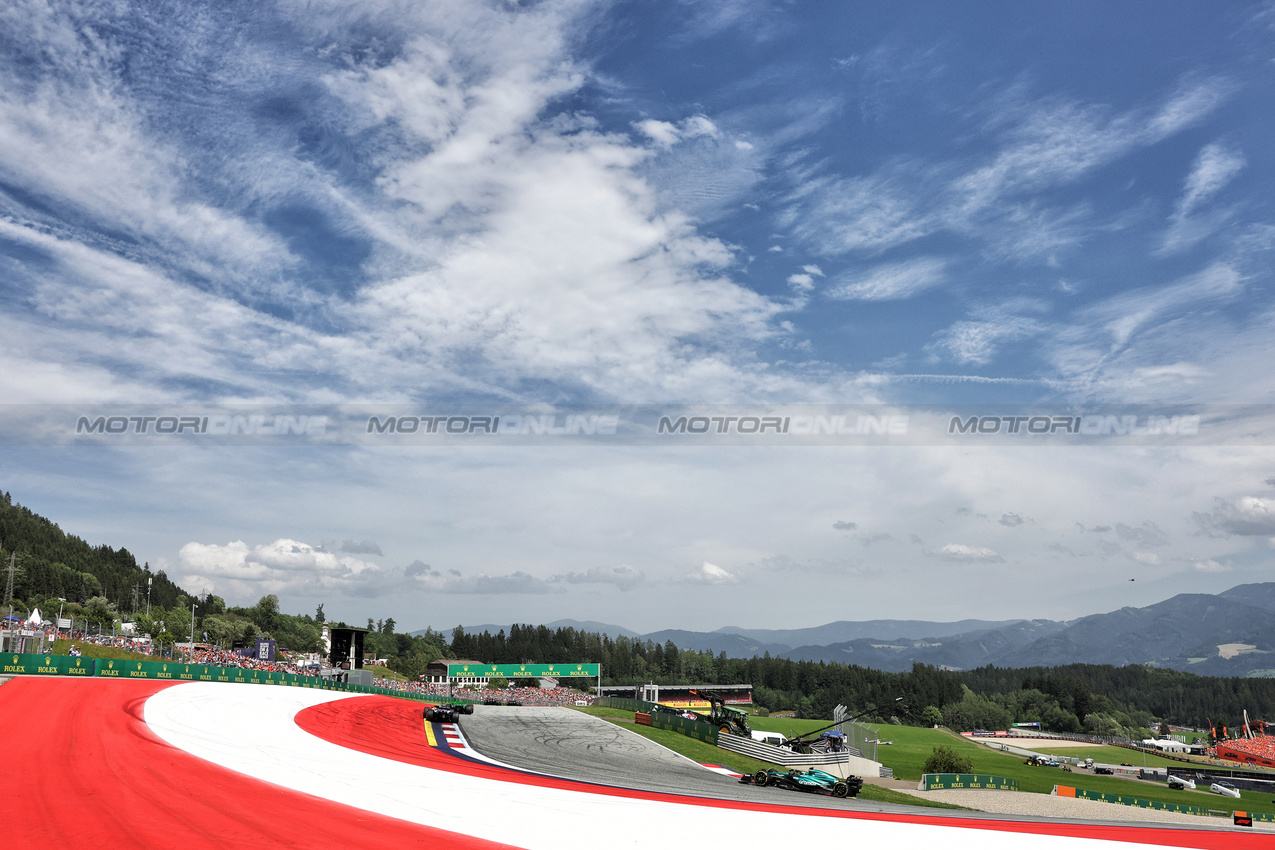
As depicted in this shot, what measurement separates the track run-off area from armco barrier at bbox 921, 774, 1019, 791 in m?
32.7

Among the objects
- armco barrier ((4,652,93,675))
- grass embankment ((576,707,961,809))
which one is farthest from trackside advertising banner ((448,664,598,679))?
armco barrier ((4,652,93,675))

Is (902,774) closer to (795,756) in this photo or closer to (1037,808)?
(1037,808)

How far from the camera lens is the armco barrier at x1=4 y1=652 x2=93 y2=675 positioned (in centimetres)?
5164

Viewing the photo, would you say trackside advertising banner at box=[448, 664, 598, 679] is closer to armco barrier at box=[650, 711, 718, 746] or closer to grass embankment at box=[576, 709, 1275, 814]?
grass embankment at box=[576, 709, 1275, 814]

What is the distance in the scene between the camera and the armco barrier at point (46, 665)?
169 feet

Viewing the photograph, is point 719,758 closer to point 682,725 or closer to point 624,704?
point 682,725

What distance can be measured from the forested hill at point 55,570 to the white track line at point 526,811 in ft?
571

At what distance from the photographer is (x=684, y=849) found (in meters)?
13.5

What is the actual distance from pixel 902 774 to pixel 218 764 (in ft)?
231

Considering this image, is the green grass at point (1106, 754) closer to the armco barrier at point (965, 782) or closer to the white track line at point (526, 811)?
the armco barrier at point (965, 782)

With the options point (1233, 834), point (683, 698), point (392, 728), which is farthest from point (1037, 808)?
point (683, 698)

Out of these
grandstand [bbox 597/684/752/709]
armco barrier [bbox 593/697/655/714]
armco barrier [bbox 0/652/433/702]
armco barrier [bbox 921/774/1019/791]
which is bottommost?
grandstand [bbox 597/684/752/709]

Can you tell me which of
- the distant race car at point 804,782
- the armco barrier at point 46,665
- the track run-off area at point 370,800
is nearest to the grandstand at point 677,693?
the armco barrier at point 46,665

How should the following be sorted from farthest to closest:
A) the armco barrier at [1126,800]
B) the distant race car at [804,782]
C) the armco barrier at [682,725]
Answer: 1. the armco barrier at [1126,800]
2. the armco barrier at [682,725]
3. the distant race car at [804,782]
